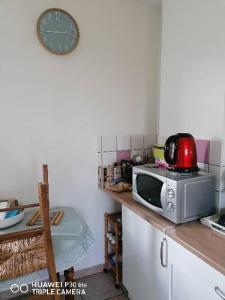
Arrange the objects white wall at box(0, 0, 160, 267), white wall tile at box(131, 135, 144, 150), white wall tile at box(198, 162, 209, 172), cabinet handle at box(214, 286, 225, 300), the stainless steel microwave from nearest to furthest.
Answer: cabinet handle at box(214, 286, 225, 300), the stainless steel microwave, white wall tile at box(198, 162, 209, 172), white wall at box(0, 0, 160, 267), white wall tile at box(131, 135, 144, 150)

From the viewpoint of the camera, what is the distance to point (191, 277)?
3.49 feet

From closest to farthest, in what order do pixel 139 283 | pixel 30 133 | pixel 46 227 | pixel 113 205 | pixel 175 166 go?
pixel 46 227
pixel 175 166
pixel 139 283
pixel 30 133
pixel 113 205

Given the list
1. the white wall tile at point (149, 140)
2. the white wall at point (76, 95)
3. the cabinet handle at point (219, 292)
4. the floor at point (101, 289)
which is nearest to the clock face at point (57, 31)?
the white wall at point (76, 95)

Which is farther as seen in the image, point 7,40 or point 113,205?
point 113,205

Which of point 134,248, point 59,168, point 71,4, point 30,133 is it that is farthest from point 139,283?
point 71,4

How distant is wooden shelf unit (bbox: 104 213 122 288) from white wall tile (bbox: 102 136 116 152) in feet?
1.88

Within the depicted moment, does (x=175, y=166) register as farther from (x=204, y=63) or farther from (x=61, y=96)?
(x=61, y=96)

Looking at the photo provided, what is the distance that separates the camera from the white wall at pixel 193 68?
51.1 inches

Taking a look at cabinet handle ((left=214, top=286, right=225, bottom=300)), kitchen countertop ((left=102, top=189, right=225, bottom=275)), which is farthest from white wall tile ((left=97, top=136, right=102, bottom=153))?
cabinet handle ((left=214, top=286, right=225, bottom=300))

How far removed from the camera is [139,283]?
1.53 meters

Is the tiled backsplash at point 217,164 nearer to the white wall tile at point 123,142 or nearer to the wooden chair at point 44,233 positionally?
the white wall tile at point 123,142

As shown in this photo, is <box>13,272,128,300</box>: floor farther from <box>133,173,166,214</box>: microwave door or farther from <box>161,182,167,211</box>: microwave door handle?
<box>161,182,167,211</box>: microwave door handle

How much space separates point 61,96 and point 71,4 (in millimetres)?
674

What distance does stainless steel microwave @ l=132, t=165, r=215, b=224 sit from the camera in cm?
119
